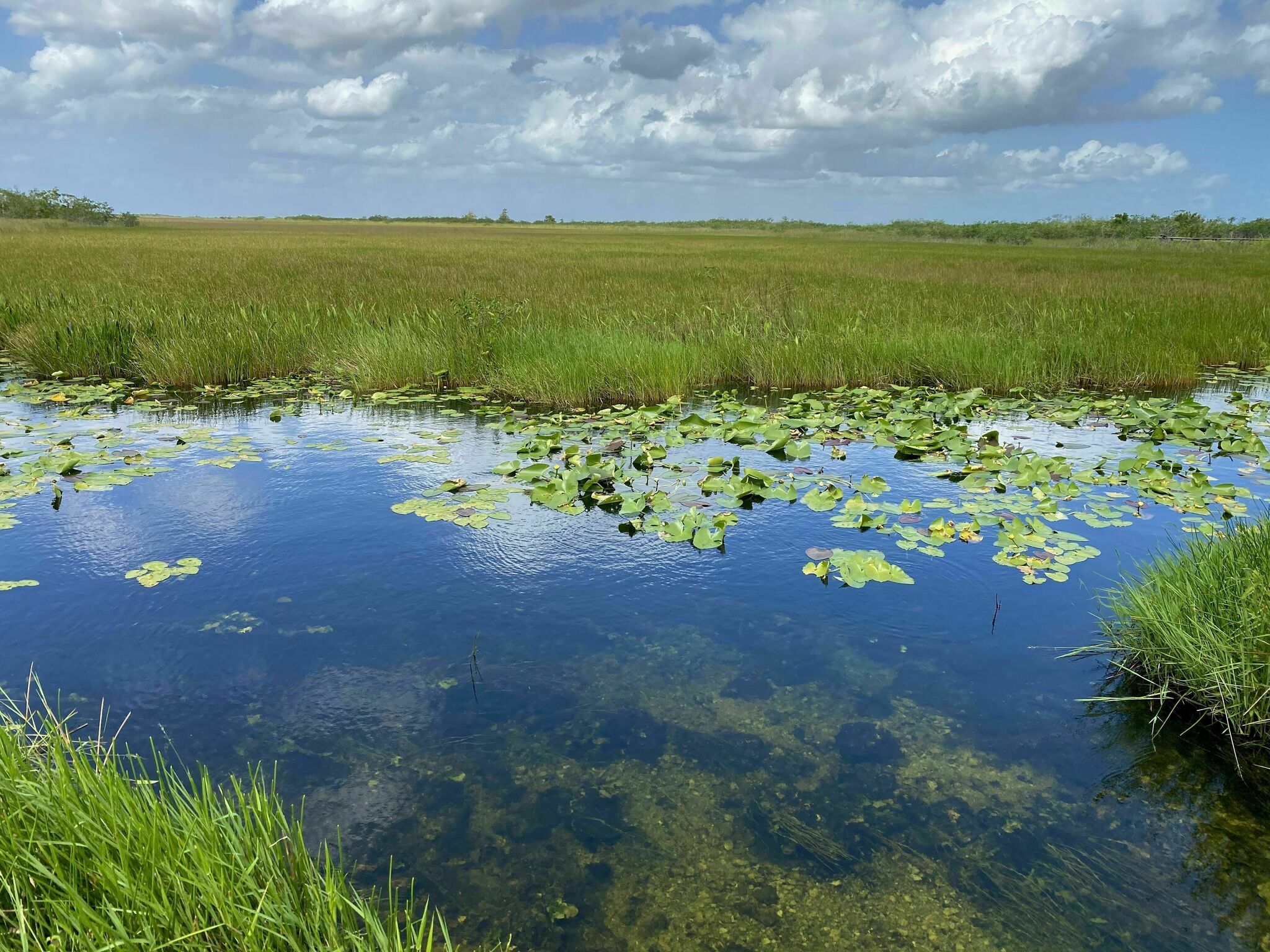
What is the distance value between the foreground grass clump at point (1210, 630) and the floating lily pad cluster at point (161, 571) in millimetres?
4702

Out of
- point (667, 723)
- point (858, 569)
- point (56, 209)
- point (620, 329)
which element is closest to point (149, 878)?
point (667, 723)

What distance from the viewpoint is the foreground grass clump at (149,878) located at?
1.76 m

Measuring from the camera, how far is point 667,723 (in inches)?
126

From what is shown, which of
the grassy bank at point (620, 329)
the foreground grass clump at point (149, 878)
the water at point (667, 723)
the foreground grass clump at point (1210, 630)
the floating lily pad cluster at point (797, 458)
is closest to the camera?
the foreground grass clump at point (149, 878)

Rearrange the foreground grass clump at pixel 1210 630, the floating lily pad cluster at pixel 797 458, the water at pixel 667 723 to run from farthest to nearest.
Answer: the floating lily pad cluster at pixel 797 458
the foreground grass clump at pixel 1210 630
the water at pixel 667 723

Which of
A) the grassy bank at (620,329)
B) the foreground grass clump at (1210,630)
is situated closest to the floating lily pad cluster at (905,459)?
the foreground grass clump at (1210,630)

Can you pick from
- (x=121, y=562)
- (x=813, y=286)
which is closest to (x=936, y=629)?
(x=121, y=562)

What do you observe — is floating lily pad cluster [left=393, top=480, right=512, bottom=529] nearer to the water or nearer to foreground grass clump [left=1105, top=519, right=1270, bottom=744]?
the water

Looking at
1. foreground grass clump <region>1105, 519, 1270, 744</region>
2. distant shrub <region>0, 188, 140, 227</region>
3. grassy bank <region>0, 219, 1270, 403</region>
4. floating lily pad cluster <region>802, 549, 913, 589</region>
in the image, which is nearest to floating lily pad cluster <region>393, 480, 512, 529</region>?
floating lily pad cluster <region>802, 549, 913, 589</region>

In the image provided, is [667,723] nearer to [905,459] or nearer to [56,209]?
[905,459]

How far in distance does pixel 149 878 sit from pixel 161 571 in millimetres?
3116

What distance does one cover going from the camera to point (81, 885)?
6.28 feet

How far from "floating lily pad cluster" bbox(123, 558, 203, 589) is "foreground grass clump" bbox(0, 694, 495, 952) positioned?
2.49 m

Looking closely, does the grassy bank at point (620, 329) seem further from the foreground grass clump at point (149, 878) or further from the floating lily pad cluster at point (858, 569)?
the foreground grass clump at point (149, 878)
